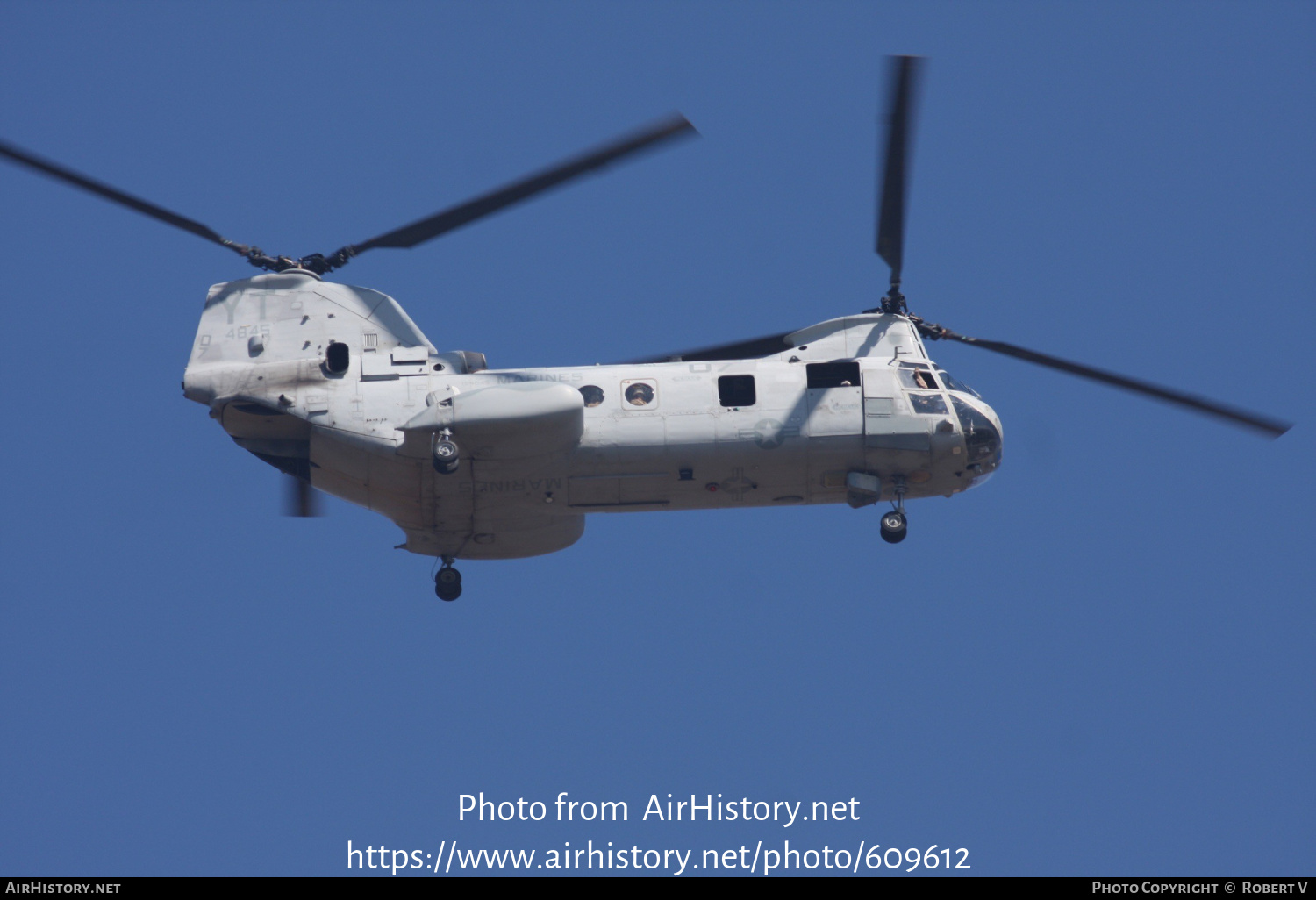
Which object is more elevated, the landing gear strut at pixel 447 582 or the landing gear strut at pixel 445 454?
the landing gear strut at pixel 445 454

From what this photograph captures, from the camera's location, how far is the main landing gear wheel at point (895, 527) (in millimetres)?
27141

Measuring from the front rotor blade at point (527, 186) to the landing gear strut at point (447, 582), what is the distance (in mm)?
5307

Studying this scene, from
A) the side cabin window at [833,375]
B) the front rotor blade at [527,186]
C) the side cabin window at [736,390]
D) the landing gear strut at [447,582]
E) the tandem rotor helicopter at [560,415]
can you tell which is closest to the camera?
the front rotor blade at [527,186]

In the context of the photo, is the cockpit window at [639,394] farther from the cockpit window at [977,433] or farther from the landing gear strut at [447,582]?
the cockpit window at [977,433]

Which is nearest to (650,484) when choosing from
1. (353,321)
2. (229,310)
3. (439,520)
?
(439,520)

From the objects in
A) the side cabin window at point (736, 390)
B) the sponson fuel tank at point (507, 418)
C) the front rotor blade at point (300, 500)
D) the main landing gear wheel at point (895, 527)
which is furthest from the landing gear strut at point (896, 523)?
the front rotor blade at point (300, 500)

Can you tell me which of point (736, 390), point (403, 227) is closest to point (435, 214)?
point (403, 227)

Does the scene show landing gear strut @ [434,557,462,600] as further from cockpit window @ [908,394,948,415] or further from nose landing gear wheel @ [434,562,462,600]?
cockpit window @ [908,394,948,415]

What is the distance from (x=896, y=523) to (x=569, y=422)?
5.50 meters

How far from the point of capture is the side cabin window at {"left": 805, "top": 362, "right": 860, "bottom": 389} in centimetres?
2723

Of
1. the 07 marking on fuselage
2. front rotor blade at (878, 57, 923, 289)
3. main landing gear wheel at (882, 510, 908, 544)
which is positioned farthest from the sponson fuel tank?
front rotor blade at (878, 57, 923, 289)

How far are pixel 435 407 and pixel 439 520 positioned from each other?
231 cm
